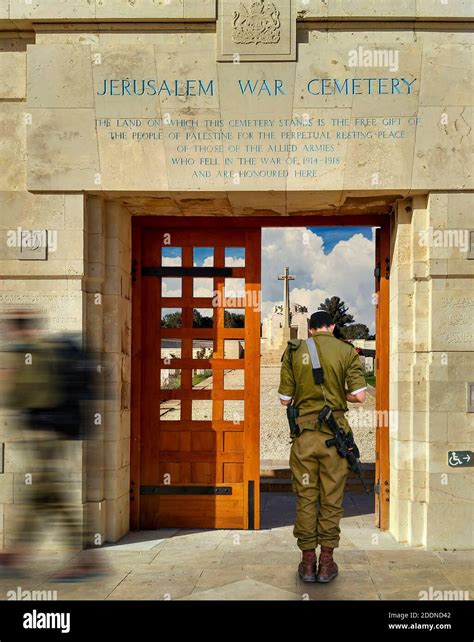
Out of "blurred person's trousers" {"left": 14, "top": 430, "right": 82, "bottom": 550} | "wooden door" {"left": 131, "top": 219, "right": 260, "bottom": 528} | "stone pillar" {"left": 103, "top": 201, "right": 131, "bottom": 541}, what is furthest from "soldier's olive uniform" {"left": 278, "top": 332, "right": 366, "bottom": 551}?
"stone pillar" {"left": 103, "top": 201, "right": 131, "bottom": 541}

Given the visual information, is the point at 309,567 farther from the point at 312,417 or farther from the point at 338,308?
the point at 338,308

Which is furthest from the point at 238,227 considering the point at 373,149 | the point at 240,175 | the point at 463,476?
the point at 463,476

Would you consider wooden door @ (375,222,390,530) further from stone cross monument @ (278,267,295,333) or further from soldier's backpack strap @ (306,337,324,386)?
stone cross monument @ (278,267,295,333)

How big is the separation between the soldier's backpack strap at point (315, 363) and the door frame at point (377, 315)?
1894 millimetres

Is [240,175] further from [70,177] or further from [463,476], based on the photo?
[463,476]

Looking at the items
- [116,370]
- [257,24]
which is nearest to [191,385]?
[116,370]

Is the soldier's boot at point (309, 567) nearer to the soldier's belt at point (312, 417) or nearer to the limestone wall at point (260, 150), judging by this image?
the soldier's belt at point (312, 417)

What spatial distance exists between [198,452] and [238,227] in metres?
2.48

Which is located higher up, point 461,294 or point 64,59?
point 64,59

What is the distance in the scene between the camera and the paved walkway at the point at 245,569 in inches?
201

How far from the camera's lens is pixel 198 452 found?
7.30 meters

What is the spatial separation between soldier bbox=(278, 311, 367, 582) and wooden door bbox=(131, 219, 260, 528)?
5.37 ft

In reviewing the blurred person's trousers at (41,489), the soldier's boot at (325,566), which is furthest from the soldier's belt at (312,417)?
the blurred person's trousers at (41,489)

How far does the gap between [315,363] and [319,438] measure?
0.61 metres
